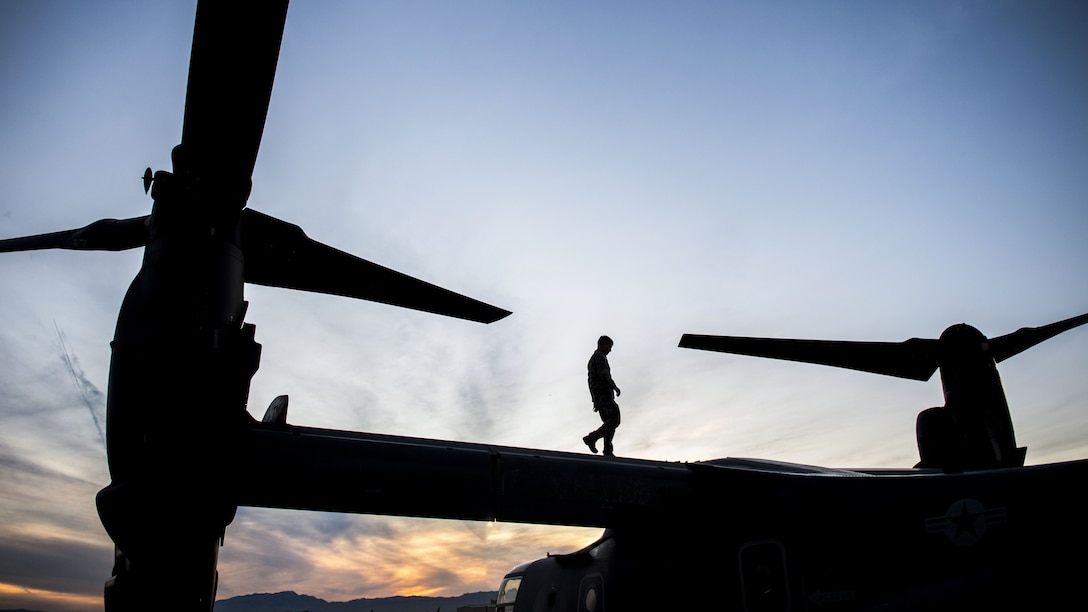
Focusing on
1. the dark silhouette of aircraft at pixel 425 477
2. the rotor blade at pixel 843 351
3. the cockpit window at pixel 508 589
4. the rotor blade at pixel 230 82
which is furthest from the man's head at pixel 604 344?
the rotor blade at pixel 230 82

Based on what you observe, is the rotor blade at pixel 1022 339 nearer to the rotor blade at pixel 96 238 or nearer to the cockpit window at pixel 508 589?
the cockpit window at pixel 508 589

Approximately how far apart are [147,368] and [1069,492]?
8.35m

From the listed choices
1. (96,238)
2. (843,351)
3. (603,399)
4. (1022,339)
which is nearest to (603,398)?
(603,399)

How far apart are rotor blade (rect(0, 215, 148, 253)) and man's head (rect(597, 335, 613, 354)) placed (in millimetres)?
6886

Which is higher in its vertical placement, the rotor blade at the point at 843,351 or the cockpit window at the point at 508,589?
the rotor blade at the point at 843,351

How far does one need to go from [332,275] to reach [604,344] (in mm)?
4980

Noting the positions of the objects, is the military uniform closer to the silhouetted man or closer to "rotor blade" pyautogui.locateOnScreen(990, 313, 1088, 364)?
the silhouetted man

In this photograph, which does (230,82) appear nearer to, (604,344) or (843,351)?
(604,344)

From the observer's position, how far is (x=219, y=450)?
17.6 feet

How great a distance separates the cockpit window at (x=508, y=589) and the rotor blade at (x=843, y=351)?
241 inches

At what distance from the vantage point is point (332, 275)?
7.87 meters

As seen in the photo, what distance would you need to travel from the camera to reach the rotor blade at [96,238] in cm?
678

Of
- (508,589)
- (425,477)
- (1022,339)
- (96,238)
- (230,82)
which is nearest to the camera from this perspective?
(230,82)

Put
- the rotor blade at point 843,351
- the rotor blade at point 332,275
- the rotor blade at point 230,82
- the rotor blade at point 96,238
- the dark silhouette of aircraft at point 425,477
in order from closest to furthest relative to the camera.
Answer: the rotor blade at point 230,82, the dark silhouette of aircraft at point 425,477, the rotor blade at point 96,238, the rotor blade at point 332,275, the rotor blade at point 843,351
